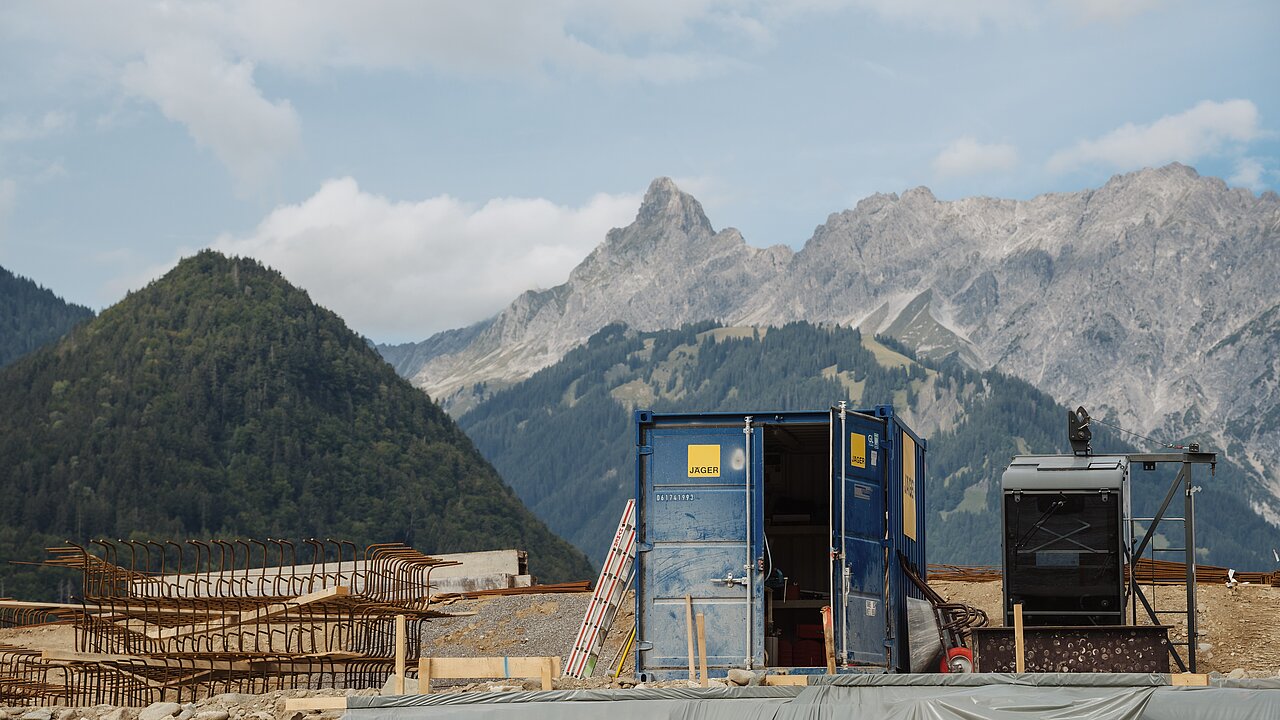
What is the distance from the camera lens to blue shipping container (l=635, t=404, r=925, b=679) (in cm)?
1781

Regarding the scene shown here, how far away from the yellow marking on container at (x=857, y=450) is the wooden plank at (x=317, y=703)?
6696mm

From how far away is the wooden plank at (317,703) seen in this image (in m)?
14.7

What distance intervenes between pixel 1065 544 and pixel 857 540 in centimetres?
318

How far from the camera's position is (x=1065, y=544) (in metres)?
19.5

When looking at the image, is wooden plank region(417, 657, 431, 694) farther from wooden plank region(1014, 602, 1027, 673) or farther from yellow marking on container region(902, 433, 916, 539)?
yellow marking on container region(902, 433, 916, 539)

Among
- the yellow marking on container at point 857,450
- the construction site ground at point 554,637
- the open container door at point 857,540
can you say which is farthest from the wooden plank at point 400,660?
the yellow marking on container at point 857,450

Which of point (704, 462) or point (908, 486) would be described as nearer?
point (704, 462)

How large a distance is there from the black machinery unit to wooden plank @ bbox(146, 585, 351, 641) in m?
8.51

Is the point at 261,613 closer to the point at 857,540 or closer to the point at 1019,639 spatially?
the point at 857,540

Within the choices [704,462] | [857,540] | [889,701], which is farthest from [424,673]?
[857,540]

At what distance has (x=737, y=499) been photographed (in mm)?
18172

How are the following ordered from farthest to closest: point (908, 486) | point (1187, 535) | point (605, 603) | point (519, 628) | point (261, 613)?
point (519, 628) → point (908, 486) → point (605, 603) → point (261, 613) → point (1187, 535)

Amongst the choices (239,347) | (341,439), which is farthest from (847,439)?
(239,347)

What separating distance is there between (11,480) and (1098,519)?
95.8 meters
